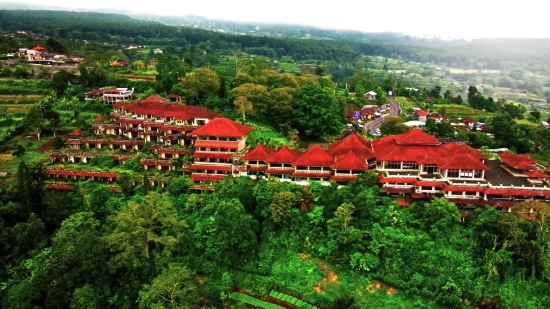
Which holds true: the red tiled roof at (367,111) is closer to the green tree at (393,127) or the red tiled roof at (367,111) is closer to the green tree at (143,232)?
the green tree at (393,127)

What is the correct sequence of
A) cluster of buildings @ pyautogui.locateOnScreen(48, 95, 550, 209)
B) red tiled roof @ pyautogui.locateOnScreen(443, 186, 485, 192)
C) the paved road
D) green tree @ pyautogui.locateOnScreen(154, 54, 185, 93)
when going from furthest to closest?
1. the paved road
2. green tree @ pyautogui.locateOnScreen(154, 54, 185, 93)
3. cluster of buildings @ pyautogui.locateOnScreen(48, 95, 550, 209)
4. red tiled roof @ pyautogui.locateOnScreen(443, 186, 485, 192)

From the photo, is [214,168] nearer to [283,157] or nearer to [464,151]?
[283,157]

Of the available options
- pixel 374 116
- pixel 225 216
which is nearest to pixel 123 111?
pixel 225 216

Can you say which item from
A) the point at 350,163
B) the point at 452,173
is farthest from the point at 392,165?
the point at 452,173

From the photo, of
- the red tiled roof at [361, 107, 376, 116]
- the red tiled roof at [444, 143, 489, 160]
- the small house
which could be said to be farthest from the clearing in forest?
the small house

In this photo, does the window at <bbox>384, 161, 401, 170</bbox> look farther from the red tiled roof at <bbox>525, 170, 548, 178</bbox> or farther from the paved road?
the paved road

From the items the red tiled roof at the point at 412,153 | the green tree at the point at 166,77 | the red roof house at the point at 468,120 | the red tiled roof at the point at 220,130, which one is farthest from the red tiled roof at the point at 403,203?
the red roof house at the point at 468,120

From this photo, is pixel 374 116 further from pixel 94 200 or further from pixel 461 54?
pixel 461 54
